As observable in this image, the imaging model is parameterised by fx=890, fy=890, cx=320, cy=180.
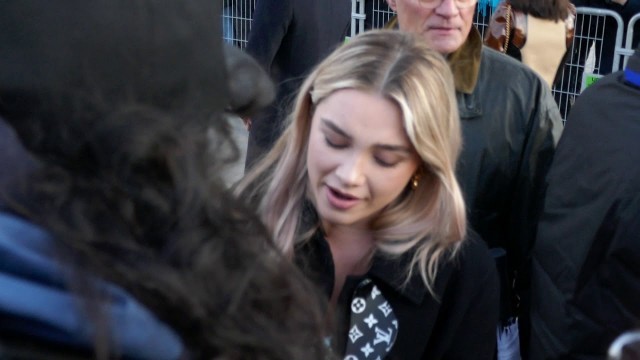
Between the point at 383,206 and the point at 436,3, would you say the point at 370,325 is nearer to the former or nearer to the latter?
the point at 383,206

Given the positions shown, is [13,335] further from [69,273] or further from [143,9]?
[143,9]

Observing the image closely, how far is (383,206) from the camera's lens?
1868mm

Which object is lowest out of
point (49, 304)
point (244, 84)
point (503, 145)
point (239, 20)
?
point (239, 20)

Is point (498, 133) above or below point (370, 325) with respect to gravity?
above

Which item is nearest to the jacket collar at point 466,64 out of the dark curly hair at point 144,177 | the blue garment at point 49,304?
the dark curly hair at point 144,177

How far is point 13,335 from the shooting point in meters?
0.62

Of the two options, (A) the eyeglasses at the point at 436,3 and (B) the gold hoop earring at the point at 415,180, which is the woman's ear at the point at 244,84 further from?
(A) the eyeglasses at the point at 436,3

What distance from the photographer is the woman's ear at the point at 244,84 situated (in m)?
0.84

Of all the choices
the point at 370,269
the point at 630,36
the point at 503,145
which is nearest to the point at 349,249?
the point at 370,269

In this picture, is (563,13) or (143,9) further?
(563,13)

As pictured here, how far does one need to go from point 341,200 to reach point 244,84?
0.96 meters

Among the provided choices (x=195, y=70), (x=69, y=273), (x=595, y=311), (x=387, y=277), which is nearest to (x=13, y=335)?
(x=69, y=273)

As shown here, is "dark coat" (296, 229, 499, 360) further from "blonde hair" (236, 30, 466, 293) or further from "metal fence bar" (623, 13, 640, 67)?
"metal fence bar" (623, 13, 640, 67)

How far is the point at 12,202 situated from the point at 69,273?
0.23 ft
